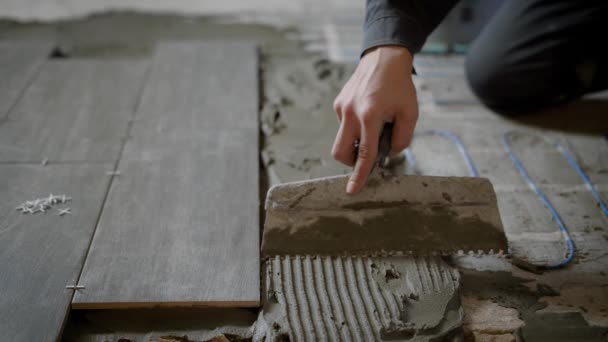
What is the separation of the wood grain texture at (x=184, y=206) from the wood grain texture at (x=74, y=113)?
0.10 meters

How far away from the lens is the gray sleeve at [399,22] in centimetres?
161

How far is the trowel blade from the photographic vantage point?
155 centimetres

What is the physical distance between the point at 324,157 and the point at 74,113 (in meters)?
1.15

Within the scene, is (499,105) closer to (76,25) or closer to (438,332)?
(438,332)

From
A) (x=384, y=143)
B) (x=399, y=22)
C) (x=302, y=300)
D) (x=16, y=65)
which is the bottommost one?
(x=302, y=300)

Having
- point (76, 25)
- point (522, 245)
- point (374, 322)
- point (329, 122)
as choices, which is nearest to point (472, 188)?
point (522, 245)

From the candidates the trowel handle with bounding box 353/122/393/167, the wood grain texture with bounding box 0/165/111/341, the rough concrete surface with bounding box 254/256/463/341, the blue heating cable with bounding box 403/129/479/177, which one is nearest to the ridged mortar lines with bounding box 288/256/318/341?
the rough concrete surface with bounding box 254/256/463/341

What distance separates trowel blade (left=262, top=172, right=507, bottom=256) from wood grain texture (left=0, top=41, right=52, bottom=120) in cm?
146

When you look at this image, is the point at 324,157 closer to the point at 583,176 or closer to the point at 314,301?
the point at 314,301

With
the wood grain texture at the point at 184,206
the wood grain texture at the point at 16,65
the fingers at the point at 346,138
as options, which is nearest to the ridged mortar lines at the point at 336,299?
the wood grain texture at the point at 184,206

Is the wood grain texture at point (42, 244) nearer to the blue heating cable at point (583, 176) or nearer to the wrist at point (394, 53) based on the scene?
the wrist at point (394, 53)

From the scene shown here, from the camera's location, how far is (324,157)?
204 cm

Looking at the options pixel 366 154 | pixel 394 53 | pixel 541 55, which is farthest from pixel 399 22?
pixel 541 55

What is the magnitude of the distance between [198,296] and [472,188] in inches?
36.7
